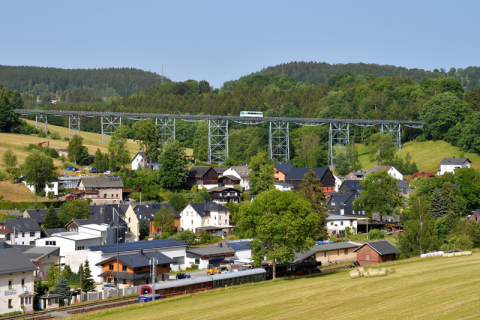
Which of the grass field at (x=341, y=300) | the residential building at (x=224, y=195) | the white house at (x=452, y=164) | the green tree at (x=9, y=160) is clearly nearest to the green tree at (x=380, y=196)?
the residential building at (x=224, y=195)

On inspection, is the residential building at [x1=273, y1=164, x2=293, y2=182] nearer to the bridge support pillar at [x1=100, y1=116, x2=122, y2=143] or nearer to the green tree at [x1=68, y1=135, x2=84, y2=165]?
the green tree at [x1=68, y1=135, x2=84, y2=165]

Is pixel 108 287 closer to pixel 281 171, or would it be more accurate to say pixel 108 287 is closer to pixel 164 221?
pixel 164 221

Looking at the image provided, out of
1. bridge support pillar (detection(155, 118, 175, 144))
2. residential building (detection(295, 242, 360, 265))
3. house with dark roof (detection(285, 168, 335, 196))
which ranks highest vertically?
bridge support pillar (detection(155, 118, 175, 144))

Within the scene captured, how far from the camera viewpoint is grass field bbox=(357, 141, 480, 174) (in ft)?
286

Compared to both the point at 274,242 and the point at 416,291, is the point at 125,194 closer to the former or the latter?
the point at 274,242

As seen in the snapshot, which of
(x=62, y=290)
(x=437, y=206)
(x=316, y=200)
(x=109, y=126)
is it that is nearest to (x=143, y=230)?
(x=316, y=200)

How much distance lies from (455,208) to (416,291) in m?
32.0

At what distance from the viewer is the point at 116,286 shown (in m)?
37.2

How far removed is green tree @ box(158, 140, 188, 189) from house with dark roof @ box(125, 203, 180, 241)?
896cm

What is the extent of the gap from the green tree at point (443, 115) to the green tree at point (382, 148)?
7081 mm

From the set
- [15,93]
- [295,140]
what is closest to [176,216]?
[295,140]

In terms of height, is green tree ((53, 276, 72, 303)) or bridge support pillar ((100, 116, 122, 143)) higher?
bridge support pillar ((100, 116, 122, 143))

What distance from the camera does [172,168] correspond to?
70688mm

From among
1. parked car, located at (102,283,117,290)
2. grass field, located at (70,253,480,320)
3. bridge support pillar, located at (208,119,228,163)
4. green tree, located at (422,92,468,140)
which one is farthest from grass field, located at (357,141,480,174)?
parked car, located at (102,283,117,290)
